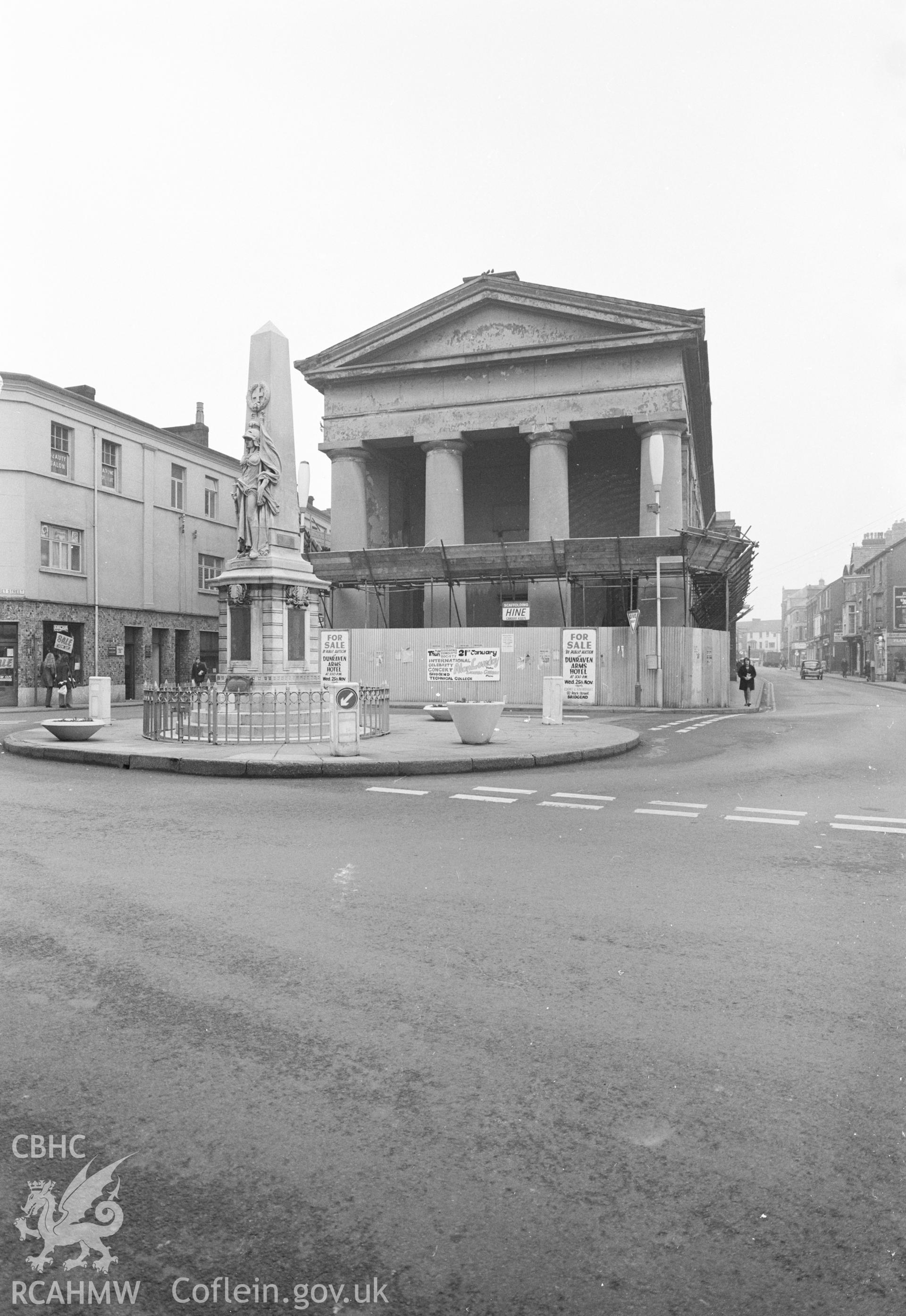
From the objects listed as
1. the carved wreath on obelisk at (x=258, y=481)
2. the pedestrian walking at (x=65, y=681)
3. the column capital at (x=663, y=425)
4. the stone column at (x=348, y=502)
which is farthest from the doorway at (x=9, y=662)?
the column capital at (x=663, y=425)

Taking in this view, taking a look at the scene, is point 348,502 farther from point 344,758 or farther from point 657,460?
point 344,758

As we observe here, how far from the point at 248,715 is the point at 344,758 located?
13.4 ft

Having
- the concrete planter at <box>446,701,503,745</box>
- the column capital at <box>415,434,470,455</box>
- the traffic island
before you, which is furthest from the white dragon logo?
the column capital at <box>415,434,470,455</box>

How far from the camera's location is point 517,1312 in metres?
2.12

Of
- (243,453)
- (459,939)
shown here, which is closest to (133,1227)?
(459,939)

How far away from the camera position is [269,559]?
17.6 metres

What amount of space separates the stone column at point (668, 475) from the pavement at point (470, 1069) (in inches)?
1053

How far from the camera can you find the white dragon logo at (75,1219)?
7.69 feet

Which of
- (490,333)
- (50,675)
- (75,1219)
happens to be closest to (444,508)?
(490,333)

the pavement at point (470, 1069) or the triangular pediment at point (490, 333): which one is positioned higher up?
the triangular pediment at point (490, 333)

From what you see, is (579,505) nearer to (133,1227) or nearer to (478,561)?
(478,561)

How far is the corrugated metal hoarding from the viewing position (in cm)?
2881

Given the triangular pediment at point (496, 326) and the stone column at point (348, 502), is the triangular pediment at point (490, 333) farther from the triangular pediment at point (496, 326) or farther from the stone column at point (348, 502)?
the stone column at point (348, 502)

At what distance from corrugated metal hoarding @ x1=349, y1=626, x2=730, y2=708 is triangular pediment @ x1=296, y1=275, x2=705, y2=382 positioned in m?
11.6
